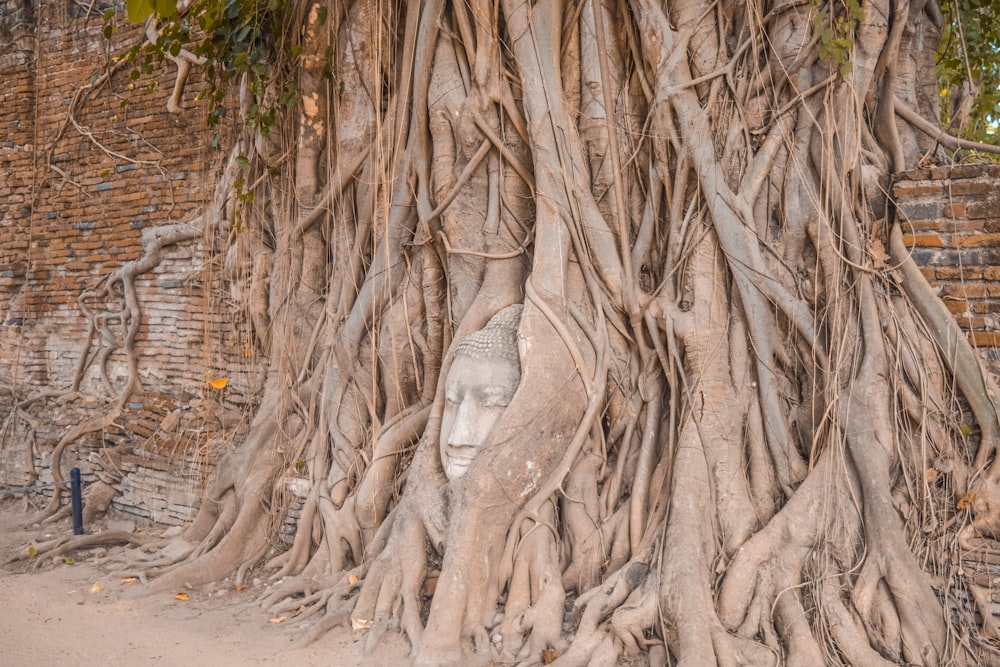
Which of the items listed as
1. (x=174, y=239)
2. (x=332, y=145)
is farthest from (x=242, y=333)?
(x=332, y=145)

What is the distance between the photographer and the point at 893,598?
9.14 feet

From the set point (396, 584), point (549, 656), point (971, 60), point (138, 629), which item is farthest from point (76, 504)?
point (971, 60)

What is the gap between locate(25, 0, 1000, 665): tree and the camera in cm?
292

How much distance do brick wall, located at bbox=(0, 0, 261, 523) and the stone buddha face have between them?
190 centimetres

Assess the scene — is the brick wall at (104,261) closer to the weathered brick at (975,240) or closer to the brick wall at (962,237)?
the brick wall at (962,237)

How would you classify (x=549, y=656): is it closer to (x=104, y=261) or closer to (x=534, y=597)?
(x=534, y=597)

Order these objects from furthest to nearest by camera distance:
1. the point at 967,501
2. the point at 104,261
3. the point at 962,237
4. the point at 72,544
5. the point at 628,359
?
the point at 104,261
the point at 72,544
the point at 628,359
the point at 962,237
the point at 967,501

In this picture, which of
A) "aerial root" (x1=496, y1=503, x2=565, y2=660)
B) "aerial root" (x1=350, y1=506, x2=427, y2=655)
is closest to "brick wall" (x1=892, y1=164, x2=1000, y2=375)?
"aerial root" (x1=496, y1=503, x2=565, y2=660)

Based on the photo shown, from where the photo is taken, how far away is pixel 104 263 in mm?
5738

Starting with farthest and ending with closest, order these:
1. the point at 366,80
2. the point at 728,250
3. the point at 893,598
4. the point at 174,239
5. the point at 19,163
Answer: the point at 19,163, the point at 174,239, the point at 366,80, the point at 728,250, the point at 893,598

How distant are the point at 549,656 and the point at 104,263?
4.46 meters

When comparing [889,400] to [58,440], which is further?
[58,440]

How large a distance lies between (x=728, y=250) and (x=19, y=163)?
556cm

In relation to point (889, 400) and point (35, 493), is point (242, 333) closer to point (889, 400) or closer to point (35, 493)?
point (35, 493)
